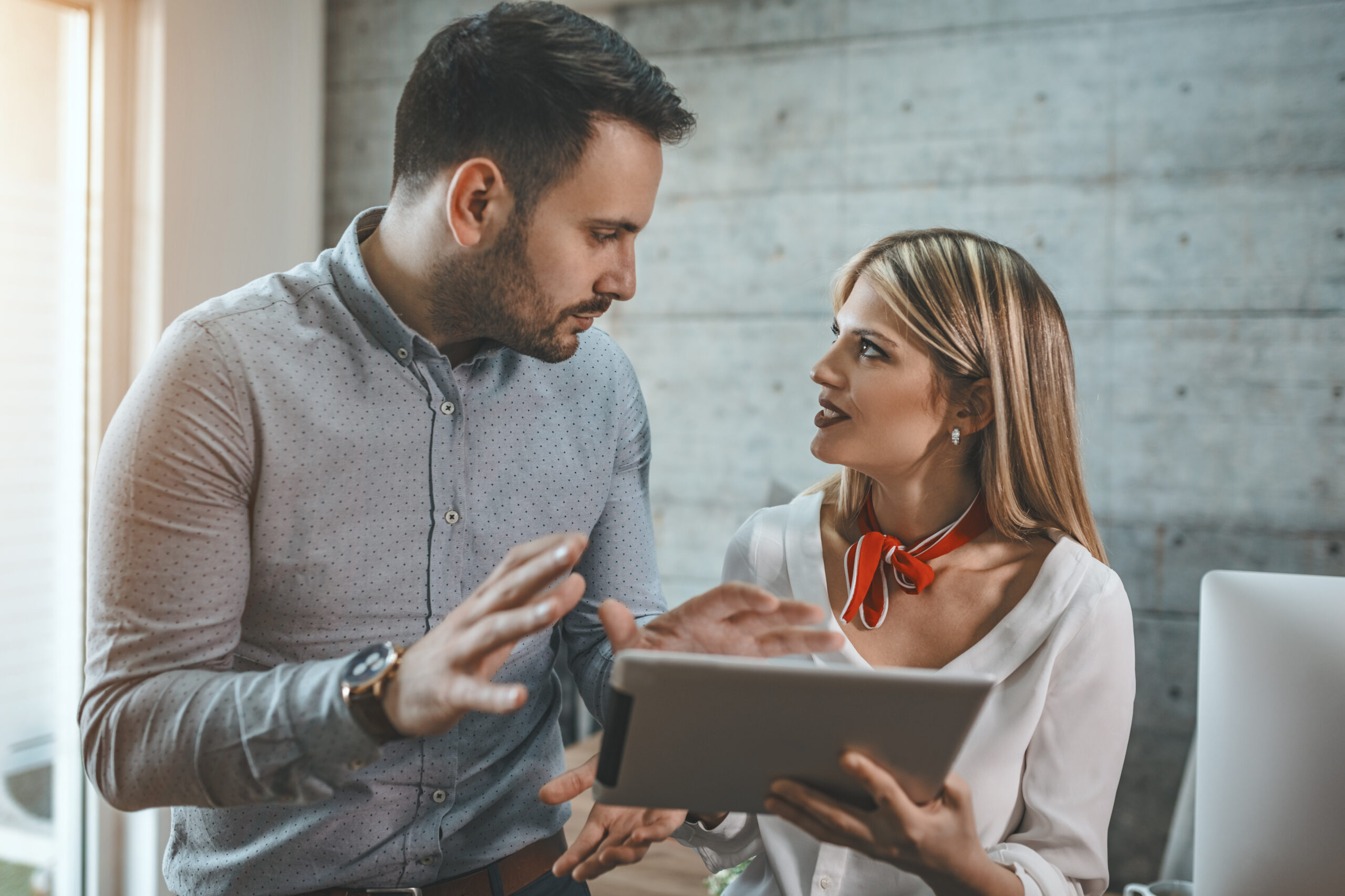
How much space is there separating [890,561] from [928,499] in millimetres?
159

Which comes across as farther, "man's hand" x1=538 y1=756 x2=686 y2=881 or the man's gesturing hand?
"man's hand" x1=538 y1=756 x2=686 y2=881

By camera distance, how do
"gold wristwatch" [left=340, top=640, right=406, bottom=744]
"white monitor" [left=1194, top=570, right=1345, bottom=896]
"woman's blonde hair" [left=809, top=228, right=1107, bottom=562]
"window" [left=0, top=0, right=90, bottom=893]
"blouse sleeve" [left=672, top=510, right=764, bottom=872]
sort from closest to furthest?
1. "gold wristwatch" [left=340, top=640, right=406, bottom=744]
2. "white monitor" [left=1194, top=570, right=1345, bottom=896]
3. "blouse sleeve" [left=672, top=510, right=764, bottom=872]
4. "woman's blonde hair" [left=809, top=228, right=1107, bottom=562]
5. "window" [left=0, top=0, right=90, bottom=893]

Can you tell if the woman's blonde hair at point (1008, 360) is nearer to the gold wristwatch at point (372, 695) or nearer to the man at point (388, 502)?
the man at point (388, 502)

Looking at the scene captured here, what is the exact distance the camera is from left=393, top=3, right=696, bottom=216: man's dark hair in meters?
1.20

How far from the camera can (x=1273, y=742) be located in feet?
3.55

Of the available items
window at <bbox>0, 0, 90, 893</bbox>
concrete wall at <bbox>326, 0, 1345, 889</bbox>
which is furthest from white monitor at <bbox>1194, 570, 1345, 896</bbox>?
window at <bbox>0, 0, 90, 893</bbox>

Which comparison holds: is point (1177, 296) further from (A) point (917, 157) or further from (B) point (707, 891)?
(B) point (707, 891)

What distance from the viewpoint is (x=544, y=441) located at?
1.41 meters

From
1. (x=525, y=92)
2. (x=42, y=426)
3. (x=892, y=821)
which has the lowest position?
(x=892, y=821)

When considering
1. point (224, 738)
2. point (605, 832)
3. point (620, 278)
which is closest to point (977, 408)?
point (620, 278)

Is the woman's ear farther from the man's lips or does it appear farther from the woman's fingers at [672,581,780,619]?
the woman's fingers at [672,581,780,619]

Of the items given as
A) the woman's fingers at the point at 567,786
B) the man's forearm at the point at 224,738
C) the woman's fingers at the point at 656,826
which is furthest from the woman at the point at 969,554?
the man's forearm at the point at 224,738

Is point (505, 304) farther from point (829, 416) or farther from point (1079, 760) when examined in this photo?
point (1079, 760)

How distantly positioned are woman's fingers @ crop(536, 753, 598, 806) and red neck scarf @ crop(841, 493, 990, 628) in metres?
0.50
